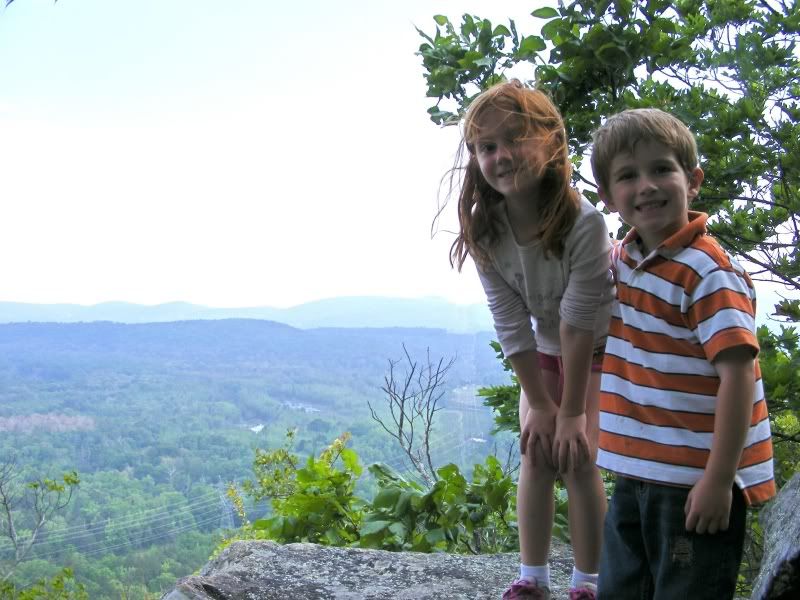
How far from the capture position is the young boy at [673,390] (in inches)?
47.1

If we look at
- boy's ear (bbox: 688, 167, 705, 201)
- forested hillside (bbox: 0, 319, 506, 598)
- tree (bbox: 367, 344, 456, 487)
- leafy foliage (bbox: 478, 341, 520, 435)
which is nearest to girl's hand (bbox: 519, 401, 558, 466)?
boy's ear (bbox: 688, 167, 705, 201)

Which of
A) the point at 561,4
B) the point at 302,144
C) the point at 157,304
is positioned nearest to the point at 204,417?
the point at 157,304

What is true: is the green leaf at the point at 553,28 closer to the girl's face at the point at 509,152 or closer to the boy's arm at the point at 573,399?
the girl's face at the point at 509,152

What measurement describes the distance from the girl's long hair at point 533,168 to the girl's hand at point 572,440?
35cm

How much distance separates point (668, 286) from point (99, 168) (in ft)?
31.6

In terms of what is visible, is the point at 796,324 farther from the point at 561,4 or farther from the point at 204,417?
the point at 204,417

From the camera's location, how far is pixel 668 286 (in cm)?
130

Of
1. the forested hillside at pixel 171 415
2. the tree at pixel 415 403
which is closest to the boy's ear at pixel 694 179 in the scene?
the forested hillside at pixel 171 415

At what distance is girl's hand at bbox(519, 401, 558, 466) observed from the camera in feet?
5.46

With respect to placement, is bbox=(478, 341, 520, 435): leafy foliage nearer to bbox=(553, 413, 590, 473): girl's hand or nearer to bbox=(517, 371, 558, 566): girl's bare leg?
bbox=(517, 371, 558, 566): girl's bare leg

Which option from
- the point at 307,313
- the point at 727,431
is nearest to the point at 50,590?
the point at 727,431

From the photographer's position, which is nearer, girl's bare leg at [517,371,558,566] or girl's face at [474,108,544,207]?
girl's face at [474,108,544,207]

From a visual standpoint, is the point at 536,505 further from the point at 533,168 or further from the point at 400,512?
the point at 400,512

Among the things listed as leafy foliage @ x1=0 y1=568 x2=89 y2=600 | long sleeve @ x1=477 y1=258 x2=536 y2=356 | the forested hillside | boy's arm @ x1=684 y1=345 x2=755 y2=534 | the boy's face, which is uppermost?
the boy's face
